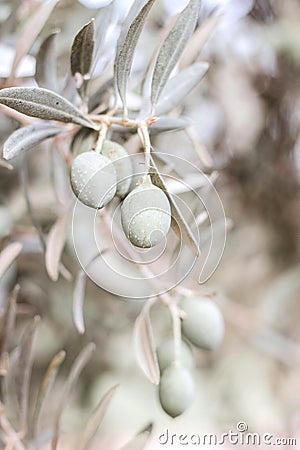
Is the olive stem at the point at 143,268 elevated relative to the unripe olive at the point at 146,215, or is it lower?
lower

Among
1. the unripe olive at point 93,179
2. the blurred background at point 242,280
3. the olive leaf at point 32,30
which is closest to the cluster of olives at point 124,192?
the unripe olive at point 93,179

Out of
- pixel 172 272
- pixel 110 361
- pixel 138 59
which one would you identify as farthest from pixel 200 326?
pixel 110 361

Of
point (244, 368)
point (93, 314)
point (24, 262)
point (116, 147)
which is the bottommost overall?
point (244, 368)

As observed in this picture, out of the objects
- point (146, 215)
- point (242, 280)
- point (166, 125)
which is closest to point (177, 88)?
point (166, 125)

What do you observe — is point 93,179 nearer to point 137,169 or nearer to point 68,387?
point 137,169

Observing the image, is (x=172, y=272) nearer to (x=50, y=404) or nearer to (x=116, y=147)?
(x=116, y=147)

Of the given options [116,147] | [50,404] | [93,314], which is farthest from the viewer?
[50,404]

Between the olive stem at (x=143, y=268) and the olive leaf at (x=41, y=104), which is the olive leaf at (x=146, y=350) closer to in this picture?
the olive stem at (x=143, y=268)

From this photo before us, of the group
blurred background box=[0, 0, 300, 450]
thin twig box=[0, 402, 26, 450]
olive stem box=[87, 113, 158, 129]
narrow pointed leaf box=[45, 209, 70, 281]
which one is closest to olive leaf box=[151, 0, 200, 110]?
olive stem box=[87, 113, 158, 129]
